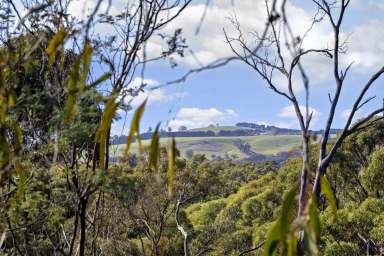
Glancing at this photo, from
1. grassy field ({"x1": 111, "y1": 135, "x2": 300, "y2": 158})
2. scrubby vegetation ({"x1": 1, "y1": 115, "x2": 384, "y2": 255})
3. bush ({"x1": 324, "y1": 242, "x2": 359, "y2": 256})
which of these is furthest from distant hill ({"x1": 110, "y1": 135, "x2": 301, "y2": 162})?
bush ({"x1": 324, "y1": 242, "x2": 359, "y2": 256})

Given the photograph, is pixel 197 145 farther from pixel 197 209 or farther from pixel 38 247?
pixel 38 247

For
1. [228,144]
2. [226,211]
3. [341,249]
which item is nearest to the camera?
[341,249]

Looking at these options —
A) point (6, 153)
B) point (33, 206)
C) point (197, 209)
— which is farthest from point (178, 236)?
point (6, 153)

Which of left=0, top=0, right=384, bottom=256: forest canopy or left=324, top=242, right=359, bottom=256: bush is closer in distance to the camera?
left=0, top=0, right=384, bottom=256: forest canopy

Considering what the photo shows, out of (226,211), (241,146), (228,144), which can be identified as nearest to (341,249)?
(226,211)

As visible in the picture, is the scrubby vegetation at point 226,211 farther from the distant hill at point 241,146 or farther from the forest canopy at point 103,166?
the distant hill at point 241,146

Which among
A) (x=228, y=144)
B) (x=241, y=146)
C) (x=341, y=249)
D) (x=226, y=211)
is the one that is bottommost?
(x=226, y=211)

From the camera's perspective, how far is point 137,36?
3852mm

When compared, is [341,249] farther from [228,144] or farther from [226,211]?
[228,144]

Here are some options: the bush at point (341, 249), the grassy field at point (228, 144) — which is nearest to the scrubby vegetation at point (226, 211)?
the bush at point (341, 249)

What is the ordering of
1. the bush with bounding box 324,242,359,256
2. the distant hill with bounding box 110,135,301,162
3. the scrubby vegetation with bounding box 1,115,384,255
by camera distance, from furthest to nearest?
the distant hill with bounding box 110,135,301,162, the bush with bounding box 324,242,359,256, the scrubby vegetation with bounding box 1,115,384,255

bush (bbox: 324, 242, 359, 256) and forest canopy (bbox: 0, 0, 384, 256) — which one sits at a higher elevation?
forest canopy (bbox: 0, 0, 384, 256)

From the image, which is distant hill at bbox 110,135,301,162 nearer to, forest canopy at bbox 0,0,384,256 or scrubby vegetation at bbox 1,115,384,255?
scrubby vegetation at bbox 1,115,384,255

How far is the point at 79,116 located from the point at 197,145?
178 m
